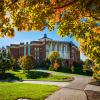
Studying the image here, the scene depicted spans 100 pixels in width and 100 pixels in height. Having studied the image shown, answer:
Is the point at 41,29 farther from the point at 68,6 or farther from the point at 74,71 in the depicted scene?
the point at 74,71

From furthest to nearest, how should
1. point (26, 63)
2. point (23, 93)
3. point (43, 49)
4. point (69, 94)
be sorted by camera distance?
point (43, 49)
point (26, 63)
point (69, 94)
point (23, 93)

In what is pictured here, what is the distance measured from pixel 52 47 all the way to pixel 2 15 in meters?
83.3

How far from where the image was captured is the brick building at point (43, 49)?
92.8 metres

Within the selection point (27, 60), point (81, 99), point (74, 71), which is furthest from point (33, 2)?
point (74, 71)

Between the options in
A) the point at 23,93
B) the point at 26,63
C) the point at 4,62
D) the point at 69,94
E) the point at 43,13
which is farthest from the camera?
the point at 26,63

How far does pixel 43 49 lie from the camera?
307 feet

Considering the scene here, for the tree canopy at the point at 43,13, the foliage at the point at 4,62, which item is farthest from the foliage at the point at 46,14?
the foliage at the point at 4,62

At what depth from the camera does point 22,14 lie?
12812 millimetres

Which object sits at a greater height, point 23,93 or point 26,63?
point 26,63

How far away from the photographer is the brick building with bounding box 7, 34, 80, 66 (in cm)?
9281

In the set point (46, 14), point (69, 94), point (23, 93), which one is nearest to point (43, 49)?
point (69, 94)

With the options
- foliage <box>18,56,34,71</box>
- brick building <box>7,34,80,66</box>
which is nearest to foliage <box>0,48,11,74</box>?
foliage <box>18,56,34,71</box>

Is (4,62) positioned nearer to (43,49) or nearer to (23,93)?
(43,49)

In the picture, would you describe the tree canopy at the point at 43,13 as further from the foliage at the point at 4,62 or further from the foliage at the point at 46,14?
the foliage at the point at 4,62
